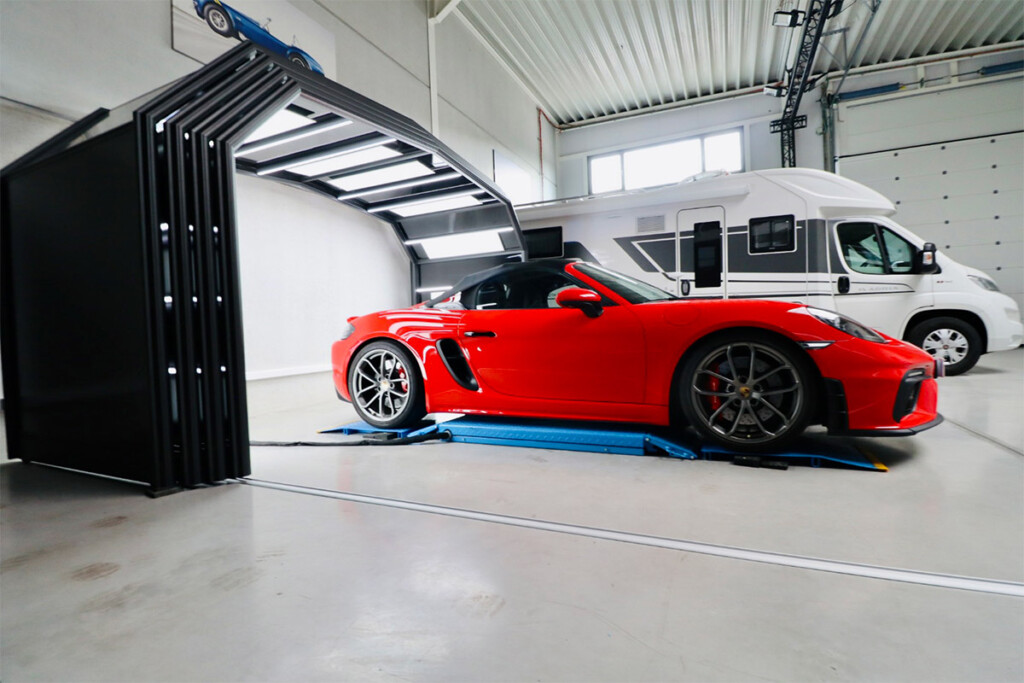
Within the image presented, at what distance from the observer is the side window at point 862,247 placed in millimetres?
5645

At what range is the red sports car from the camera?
8.13ft

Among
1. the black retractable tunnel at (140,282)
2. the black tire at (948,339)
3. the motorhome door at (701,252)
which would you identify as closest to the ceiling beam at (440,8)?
the motorhome door at (701,252)

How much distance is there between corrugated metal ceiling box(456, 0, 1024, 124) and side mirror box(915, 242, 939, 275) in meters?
6.05

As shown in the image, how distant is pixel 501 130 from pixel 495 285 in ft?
27.4

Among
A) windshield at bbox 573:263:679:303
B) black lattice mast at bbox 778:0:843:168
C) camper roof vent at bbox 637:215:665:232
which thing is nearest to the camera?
windshield at bbox 573:263:679:303

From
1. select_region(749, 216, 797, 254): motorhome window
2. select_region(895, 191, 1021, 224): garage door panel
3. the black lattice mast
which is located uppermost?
the black lattice mast

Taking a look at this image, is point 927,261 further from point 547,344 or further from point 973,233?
point 973,233

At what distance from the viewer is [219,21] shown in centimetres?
436

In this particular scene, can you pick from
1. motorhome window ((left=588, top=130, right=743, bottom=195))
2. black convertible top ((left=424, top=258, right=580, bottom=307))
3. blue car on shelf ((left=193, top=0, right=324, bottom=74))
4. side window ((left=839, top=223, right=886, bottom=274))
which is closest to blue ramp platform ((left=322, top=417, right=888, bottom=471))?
black convertible top ((left=424, top=258, right=580, bottom=307))

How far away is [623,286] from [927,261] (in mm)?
4693

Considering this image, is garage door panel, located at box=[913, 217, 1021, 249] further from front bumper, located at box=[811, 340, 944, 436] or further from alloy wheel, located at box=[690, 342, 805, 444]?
alloy wheel, located at box=[690, 342, 805, 444]

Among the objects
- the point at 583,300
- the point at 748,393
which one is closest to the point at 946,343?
the point at 748,393

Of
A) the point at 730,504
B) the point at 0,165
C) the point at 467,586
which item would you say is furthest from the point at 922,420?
the point at 0,165

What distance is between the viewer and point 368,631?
1212 mm
